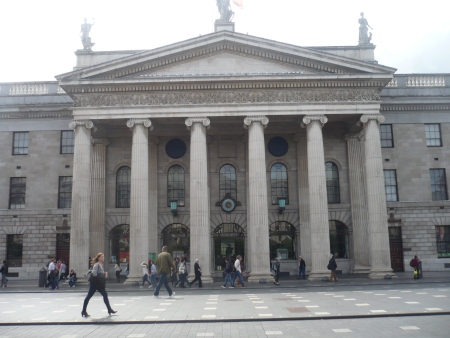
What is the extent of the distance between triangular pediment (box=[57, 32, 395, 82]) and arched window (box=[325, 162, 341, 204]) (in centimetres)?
797

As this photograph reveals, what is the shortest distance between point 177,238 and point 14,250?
12685 mm

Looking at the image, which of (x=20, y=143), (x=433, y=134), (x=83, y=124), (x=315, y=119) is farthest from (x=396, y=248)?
(x=20, y=143)

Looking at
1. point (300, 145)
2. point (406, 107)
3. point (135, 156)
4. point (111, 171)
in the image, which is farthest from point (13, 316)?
point (406, 107)

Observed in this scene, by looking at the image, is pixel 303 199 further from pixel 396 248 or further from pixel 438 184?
pixel 438 184

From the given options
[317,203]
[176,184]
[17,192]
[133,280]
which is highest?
[176,184]

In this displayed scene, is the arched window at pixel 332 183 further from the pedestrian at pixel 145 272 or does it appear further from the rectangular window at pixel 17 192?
the rectangular window at pixel 17 192

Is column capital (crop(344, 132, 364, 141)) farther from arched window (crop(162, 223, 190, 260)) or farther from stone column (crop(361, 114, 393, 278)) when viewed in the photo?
arched window (crop(162, 223, 190, 260))

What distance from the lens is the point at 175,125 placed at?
36.2 metres

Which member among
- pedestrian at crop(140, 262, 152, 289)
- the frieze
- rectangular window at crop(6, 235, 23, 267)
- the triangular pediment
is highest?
the triangular pediment

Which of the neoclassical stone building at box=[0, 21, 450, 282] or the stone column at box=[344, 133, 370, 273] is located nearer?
the neoclassical stone building at box=[0, 21, 450, 282]

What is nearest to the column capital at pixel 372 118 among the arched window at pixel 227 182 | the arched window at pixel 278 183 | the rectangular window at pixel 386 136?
the rectangular window at pixel 386 136

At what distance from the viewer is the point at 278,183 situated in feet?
121

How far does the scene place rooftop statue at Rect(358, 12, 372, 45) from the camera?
35.9m

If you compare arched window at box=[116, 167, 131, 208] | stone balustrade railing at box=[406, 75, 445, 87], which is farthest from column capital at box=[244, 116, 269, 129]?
stone balustrade railing at box=[406, 75, 445, 87]
